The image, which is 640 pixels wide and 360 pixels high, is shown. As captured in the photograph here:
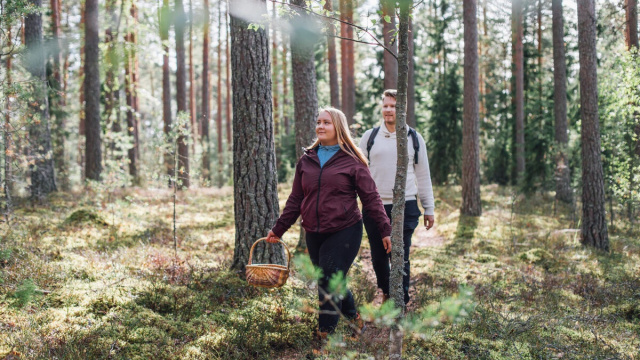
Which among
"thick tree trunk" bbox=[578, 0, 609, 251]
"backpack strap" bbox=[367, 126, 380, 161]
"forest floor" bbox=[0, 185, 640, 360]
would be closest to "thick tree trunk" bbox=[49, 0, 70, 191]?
"forest floor" bbox=[0, 185, 640, 360]

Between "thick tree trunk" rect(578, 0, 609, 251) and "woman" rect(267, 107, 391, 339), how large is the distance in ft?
21.8

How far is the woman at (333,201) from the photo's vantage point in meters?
4.03

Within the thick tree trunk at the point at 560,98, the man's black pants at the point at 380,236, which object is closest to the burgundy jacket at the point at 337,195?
the man's black pants at the point at 380,236

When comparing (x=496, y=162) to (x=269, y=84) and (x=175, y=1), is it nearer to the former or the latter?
(x=269, y=84)

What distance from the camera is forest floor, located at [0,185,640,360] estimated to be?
3.99 metres

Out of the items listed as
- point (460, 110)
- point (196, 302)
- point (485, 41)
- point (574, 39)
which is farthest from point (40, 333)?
point (485, 41)

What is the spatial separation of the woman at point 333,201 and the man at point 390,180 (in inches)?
25.9

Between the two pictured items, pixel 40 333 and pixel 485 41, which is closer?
pixel 40 333

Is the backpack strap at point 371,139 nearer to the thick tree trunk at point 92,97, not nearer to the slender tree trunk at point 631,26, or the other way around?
the slender tree trunk at point 631,26

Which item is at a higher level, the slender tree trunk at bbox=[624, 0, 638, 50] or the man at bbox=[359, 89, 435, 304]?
the slender tree trunk at bbox=[624, 0, 638, 50]

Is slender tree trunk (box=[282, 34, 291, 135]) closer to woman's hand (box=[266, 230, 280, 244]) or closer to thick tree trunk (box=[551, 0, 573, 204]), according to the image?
thick tree trunk (box=[551, 0, 573, 204])

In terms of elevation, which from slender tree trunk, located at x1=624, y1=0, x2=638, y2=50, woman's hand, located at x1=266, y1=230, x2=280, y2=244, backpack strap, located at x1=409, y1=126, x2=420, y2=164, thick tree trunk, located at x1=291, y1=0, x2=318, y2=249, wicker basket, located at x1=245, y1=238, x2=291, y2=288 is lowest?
wicker basket, located at x1=245, y1=238, x2=291, y2=288

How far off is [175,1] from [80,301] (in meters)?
3.40

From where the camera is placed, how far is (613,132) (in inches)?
413
